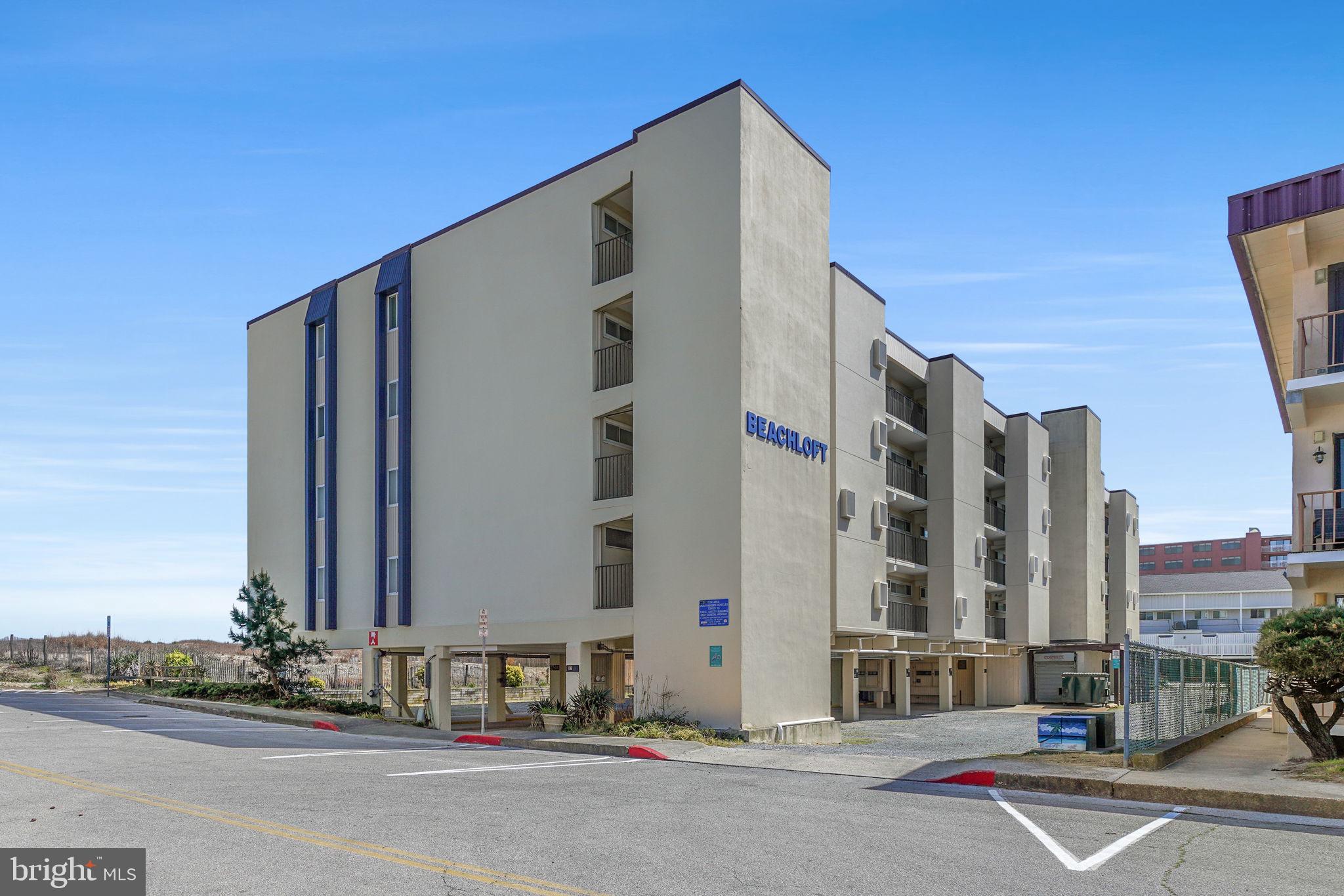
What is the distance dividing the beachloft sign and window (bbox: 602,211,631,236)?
743 centimetres

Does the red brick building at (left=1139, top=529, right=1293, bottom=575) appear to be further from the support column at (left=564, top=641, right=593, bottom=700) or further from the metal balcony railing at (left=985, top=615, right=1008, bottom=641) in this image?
the support column at (left=564, top=641, right=593, bottom=700)

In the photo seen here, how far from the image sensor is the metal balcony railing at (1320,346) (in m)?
20.5

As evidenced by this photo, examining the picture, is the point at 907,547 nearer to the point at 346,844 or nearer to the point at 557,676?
the point at 557,676

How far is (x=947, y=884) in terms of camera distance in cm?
871

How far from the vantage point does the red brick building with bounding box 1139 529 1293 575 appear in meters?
137

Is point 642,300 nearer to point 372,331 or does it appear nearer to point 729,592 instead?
point 729,592

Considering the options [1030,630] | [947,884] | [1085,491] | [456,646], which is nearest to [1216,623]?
[1085,491]

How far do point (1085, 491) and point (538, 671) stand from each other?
35952 mm

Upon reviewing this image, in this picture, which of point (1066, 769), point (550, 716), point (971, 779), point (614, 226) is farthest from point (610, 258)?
point (1066, 769)

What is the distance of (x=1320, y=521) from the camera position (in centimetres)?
2059

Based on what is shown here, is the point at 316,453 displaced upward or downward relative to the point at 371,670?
upward

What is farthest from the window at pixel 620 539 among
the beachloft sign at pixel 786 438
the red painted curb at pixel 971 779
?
the red painted curb at pixel 971 779

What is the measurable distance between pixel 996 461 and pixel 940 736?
23.6 meters

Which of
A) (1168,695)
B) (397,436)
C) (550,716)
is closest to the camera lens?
(1168,695)
